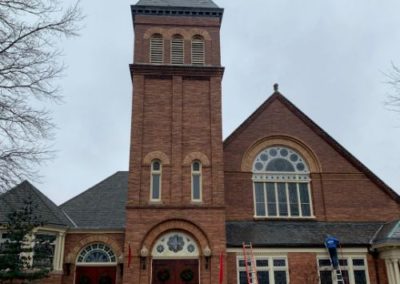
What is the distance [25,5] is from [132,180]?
33.5 feet

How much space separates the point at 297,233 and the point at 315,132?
586cm

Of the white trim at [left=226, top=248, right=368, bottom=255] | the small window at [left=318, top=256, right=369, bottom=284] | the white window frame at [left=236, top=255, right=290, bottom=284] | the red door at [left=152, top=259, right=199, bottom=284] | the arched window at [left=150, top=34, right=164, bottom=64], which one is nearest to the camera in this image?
the red door at [left=152, top=259, right=199, bottom=284]

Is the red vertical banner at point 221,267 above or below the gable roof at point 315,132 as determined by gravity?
below

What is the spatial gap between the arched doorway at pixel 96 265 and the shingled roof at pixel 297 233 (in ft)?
18.0

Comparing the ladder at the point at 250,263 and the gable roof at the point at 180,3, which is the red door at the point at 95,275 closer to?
the ladder at the point at 250,263

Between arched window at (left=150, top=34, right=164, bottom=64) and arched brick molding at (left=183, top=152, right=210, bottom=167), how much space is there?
5.19 metres

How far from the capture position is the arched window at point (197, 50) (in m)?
22.1

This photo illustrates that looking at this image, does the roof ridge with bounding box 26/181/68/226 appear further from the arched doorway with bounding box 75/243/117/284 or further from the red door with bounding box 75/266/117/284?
the red door with bounding box 75/266/117/284

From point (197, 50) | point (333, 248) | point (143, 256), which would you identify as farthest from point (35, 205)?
point (333, 248)

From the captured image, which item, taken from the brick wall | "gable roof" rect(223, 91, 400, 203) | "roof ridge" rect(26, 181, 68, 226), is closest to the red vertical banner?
the brick wall

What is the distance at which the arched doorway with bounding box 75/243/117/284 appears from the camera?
64.1 feet

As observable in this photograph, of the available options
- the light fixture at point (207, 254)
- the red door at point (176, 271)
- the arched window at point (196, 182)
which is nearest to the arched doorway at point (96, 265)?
the red door at point (176, 271)

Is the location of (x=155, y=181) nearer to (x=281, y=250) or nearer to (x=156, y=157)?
(x=156, y=157)

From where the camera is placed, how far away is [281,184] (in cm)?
2227
